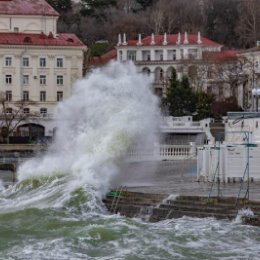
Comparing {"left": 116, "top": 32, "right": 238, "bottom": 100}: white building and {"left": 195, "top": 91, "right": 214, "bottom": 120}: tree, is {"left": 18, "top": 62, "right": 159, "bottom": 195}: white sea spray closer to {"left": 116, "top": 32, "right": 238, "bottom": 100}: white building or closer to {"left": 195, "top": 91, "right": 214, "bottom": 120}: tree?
{"left": 195, "top": 91, "right": 214, "bottom": 120}: tree

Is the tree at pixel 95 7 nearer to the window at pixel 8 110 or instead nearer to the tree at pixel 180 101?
the window at pixel 8 110

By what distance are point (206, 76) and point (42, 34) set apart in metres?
15.4

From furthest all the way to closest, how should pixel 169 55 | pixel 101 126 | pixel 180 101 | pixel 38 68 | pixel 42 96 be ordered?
pixel 169 55 → pixel 42 96 → pixel 38 68 → pixel 180 101 → pixel 101 126

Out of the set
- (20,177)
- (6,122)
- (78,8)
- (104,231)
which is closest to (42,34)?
(6,122)

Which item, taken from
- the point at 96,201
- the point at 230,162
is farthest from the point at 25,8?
the point at 96,201

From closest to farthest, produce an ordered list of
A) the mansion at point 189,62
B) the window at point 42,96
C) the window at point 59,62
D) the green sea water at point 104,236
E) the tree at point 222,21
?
the green sea water at point 104,236
the mansion at point 189,62
the window at point 59,62
the window at point 42,96
the tree at point 222,21

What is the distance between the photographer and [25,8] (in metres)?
93.7

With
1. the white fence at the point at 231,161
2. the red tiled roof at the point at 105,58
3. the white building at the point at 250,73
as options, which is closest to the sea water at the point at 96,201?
the white fence at the point at 231,161

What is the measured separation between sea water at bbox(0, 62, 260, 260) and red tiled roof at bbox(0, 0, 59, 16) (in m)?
57.4

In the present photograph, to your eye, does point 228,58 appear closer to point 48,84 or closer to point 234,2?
point 48,84

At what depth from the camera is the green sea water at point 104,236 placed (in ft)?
74.6

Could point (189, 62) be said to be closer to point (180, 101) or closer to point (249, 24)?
point (180, 101)

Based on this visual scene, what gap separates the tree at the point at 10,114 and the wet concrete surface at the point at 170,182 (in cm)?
3799

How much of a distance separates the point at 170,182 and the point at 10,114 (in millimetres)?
48741
